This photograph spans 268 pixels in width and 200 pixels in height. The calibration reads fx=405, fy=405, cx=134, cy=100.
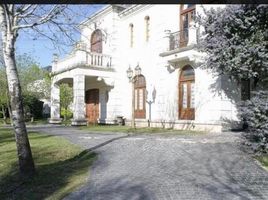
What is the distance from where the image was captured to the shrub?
10.5m

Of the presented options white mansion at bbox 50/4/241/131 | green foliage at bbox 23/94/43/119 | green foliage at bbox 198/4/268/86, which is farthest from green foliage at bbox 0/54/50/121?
green foliage at bbox 198/4/268/86

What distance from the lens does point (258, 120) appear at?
10648 millimetres

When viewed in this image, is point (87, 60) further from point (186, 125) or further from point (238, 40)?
point (238, 40)

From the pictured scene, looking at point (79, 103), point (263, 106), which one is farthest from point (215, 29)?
point (79, 103)

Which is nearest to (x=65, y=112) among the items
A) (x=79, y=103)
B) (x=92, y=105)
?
(x=92, y=105)

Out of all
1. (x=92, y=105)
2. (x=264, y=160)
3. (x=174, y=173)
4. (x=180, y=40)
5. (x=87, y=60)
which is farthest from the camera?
(x=92, y=105)

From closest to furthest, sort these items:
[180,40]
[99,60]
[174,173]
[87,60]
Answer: [174,173]
[180,40]
[87,60]
[99,60]

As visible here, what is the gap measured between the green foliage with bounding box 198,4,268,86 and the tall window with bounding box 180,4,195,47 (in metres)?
5.30

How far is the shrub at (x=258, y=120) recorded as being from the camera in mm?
10531

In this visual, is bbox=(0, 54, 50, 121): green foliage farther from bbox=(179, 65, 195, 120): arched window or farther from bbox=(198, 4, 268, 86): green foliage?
bbox=(198, 4, 268, 86): green foliage

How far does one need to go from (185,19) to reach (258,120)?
1133cm

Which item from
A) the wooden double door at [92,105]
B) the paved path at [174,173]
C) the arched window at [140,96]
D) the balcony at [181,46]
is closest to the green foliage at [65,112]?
the wooden double door at [92,105]

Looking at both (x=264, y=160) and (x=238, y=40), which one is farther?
(x=238, y=40)

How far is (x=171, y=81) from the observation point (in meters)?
21.4
